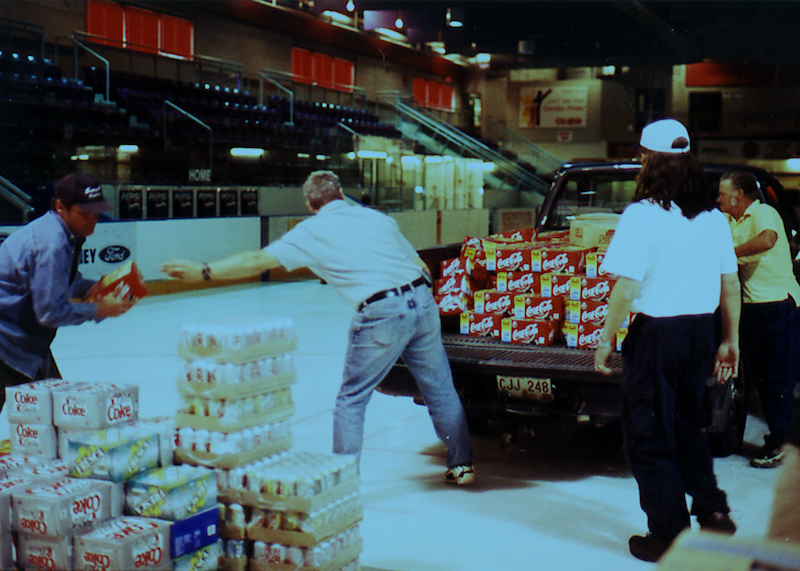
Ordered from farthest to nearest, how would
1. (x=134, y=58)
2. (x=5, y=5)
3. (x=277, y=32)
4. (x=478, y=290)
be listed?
1. (x=277, y=32)
2. (x=134, y=58)
3. (x=5, y=5)
4. (x=478, y=290)

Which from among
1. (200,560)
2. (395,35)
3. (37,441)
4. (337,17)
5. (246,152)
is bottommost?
(200,560)

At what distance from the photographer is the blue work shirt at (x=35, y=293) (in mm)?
3629

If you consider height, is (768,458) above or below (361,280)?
below

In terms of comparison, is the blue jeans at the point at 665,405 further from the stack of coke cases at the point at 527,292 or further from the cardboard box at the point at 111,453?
the cardboard box at the point at 111,453

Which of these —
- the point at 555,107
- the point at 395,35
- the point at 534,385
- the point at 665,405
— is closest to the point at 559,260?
the point at 534,385

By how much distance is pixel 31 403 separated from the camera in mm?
3178

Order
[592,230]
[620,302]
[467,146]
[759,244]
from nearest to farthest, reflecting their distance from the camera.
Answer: [620,302], [759,244], [592,230], [467,146]

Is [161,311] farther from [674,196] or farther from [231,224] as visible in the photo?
[674,196]

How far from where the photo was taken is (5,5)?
68.0 ft

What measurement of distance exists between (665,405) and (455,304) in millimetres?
2174

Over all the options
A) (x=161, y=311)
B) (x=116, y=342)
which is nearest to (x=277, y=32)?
(x=161, y=311)

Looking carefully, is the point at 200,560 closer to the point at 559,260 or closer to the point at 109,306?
the point at 109,306

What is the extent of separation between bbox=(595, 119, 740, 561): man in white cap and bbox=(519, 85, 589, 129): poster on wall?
40.8 meters

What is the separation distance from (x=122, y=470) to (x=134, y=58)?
22537 mm
